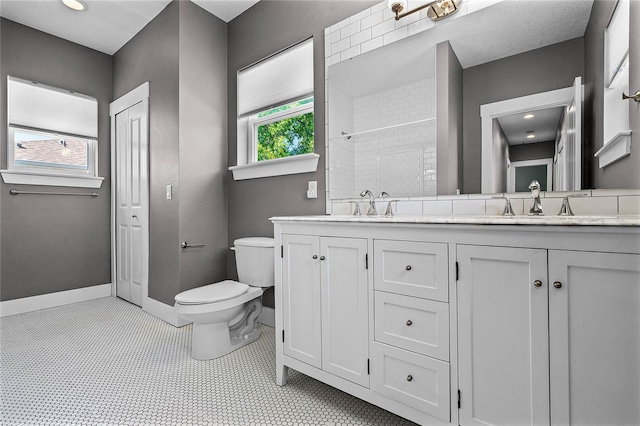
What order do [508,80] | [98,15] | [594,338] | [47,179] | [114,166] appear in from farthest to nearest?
[114,166] → [47,179] → [98,15] → [508,80] → [594,338]

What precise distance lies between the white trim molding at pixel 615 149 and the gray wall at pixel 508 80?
0.34m

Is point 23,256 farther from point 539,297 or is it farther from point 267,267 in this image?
point 539,297

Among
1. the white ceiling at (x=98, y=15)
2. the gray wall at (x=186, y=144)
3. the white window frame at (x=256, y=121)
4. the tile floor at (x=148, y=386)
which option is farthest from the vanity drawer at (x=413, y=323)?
the white ceiling at (x=98, y=15)

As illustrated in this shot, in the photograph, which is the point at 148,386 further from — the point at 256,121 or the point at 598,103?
the point at 598,103

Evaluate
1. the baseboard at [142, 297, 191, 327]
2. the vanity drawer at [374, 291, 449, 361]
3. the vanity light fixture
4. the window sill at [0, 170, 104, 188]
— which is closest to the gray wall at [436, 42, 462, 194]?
the vanity light fixture

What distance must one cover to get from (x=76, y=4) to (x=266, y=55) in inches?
66.5

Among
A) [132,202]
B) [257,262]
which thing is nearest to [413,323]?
[257,262]

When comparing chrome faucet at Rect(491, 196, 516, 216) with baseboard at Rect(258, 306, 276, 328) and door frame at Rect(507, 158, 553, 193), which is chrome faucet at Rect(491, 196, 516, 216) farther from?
baseboard at Rect(258, 306, 276, 328)

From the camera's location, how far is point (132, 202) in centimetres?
304

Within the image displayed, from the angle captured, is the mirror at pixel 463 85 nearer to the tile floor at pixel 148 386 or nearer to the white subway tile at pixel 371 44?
the white subway tile at pixel 371 44

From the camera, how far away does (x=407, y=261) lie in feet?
3.80

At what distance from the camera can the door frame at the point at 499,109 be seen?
1317 millimetres

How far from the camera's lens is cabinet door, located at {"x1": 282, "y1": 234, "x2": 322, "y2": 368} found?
144cm

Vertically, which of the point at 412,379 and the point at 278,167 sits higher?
the point at 278,167
